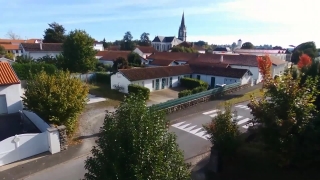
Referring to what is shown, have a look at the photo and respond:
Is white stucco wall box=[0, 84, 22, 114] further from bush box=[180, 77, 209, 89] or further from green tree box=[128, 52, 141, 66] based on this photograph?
green tree box=[128, 52, 141, 66]

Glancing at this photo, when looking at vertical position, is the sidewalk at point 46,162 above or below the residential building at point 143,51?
below

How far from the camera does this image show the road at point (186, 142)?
12.0 metres

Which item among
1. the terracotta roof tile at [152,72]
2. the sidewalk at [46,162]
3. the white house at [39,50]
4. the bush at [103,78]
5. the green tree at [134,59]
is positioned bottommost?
the sidewalk at [46,162]

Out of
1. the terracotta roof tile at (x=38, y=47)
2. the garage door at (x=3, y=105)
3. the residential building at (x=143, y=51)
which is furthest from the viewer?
the residential building at (x=143, y=51)

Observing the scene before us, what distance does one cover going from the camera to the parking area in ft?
91.4

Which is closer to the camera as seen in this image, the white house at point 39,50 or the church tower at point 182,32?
the white house at point 39,50

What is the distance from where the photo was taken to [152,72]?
32750mm

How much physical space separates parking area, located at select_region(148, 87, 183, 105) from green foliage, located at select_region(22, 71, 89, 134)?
12.4m

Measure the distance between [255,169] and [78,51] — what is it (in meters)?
29.7

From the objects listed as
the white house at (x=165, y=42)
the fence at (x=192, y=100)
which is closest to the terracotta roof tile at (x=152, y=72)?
the fence at (x=192, y=100)

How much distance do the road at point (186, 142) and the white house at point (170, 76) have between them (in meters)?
9.59

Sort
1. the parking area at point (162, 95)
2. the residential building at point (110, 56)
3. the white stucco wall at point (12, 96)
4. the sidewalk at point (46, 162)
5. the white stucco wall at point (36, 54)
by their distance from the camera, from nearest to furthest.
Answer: the sidewalk at point (46, 162) < the white stucco wall at point (12, 96) < the parking area at point (162, 95) < the white stucco wall at point (36, 54) < the residential building at point (110, 56)

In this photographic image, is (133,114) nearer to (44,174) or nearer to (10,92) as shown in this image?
(44,174)

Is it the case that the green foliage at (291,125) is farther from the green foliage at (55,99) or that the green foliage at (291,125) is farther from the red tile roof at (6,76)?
the red tile roof at (6,76)
